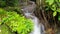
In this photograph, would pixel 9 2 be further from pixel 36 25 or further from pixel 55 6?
pixel 55 6

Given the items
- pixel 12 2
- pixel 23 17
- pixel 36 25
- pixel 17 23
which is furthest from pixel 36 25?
pixel 12 2

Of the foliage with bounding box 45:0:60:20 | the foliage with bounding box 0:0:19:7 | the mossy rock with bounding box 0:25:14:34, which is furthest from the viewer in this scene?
the foliage with bounding box 0:0:19:7

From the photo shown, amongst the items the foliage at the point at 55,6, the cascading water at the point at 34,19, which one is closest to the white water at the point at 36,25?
the cascading water at the point at 34,19

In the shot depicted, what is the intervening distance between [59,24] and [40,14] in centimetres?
55

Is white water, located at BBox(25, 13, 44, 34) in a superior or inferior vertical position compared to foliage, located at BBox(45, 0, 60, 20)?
inferior

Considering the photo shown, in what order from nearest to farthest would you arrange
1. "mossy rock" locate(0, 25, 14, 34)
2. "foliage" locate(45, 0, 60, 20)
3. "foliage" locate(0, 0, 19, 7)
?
"mossy rock" locate(0, 25, 14, 34)
"foliage" locate(45, 0, 60, 20)
"foliage" locate(0, 0, 19, 7)

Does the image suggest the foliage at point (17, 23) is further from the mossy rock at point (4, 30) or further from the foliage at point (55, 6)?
the foliage at point (55, 6)

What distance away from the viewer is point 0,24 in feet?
11.3

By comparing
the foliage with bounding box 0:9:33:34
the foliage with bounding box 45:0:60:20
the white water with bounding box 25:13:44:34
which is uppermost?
the foliage with bounding box 45:0:60:20

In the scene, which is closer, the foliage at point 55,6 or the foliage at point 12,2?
the foliage at point 55,6

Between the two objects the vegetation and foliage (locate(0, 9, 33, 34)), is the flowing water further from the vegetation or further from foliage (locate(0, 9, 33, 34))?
foliage (locate(0, 9, 33, 34))

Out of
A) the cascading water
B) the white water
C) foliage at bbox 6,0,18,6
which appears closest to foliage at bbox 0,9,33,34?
the cascading water

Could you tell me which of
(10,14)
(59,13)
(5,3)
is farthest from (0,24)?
(59,13)

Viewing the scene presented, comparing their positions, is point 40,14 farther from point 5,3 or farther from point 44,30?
point 5,3
